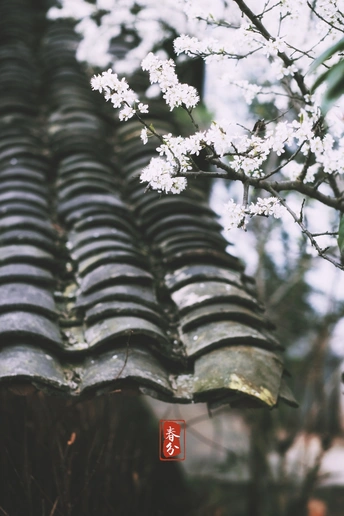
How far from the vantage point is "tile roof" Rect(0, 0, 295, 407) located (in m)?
1.97

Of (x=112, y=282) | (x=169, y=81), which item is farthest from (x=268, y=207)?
(x=112, y=282)

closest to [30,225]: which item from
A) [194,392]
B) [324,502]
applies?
[194,392]

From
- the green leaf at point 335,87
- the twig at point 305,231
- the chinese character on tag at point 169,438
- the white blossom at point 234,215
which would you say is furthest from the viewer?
the chinese character on tag at point 169,438

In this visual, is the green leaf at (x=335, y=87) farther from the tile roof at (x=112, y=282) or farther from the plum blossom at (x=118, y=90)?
the tile roof at (x=112, y=282)

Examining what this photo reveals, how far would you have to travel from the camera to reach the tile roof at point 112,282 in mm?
1966

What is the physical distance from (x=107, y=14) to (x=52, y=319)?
3318 mm

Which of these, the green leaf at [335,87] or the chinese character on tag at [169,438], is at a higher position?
A: the green leaf at [335,87]

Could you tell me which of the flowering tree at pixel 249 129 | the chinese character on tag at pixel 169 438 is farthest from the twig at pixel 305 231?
the chinese character on tag at pixel 169 438

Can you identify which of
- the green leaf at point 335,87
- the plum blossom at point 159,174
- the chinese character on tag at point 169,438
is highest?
the plum blossom at point 159,174

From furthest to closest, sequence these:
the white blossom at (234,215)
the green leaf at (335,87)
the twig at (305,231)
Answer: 1. the white blossom at (234,215)
2. the twig at (305,231)
3. the green leaf at (335,87)

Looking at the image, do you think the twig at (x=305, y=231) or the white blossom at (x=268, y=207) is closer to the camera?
the twig at (x=305, y=231)

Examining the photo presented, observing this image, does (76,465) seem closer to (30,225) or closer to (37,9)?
(30,225)

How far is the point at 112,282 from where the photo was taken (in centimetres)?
238

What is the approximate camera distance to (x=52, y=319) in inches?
88.3
